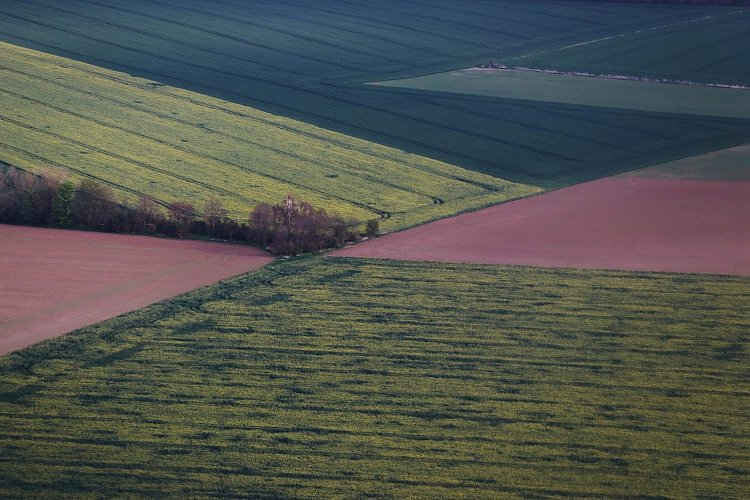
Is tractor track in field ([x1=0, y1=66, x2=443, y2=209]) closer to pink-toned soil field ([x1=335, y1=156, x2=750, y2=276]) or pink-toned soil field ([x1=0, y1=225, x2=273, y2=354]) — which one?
pink-toned soil field ([x1=335, y1=156, x2=750, y2=276])

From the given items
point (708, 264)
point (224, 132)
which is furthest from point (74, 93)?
point (708, 264)

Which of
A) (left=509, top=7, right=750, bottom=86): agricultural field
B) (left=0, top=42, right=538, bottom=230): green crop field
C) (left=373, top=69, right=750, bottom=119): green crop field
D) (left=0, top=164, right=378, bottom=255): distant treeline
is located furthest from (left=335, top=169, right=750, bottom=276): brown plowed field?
(left=509, top=7, right=750, bottom=86): agricultural field

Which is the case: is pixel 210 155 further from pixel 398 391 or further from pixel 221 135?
pixel 398 391

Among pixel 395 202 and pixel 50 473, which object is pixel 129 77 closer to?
pixel 395 202

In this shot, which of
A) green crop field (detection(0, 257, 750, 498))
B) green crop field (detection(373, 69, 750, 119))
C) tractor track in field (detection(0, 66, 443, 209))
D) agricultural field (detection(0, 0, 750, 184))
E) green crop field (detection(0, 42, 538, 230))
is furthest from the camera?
green crop field (detection(373, 69, 750, 119))

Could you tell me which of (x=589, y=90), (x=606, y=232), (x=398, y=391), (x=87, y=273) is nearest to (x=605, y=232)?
(x=606, y=232)

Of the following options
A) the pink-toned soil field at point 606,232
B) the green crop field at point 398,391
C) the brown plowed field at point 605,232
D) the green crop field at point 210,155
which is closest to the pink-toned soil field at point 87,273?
the green crop field at point 398,391

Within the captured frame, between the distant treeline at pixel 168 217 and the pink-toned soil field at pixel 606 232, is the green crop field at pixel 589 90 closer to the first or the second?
the pink-toned soil field at pixel 606 232
